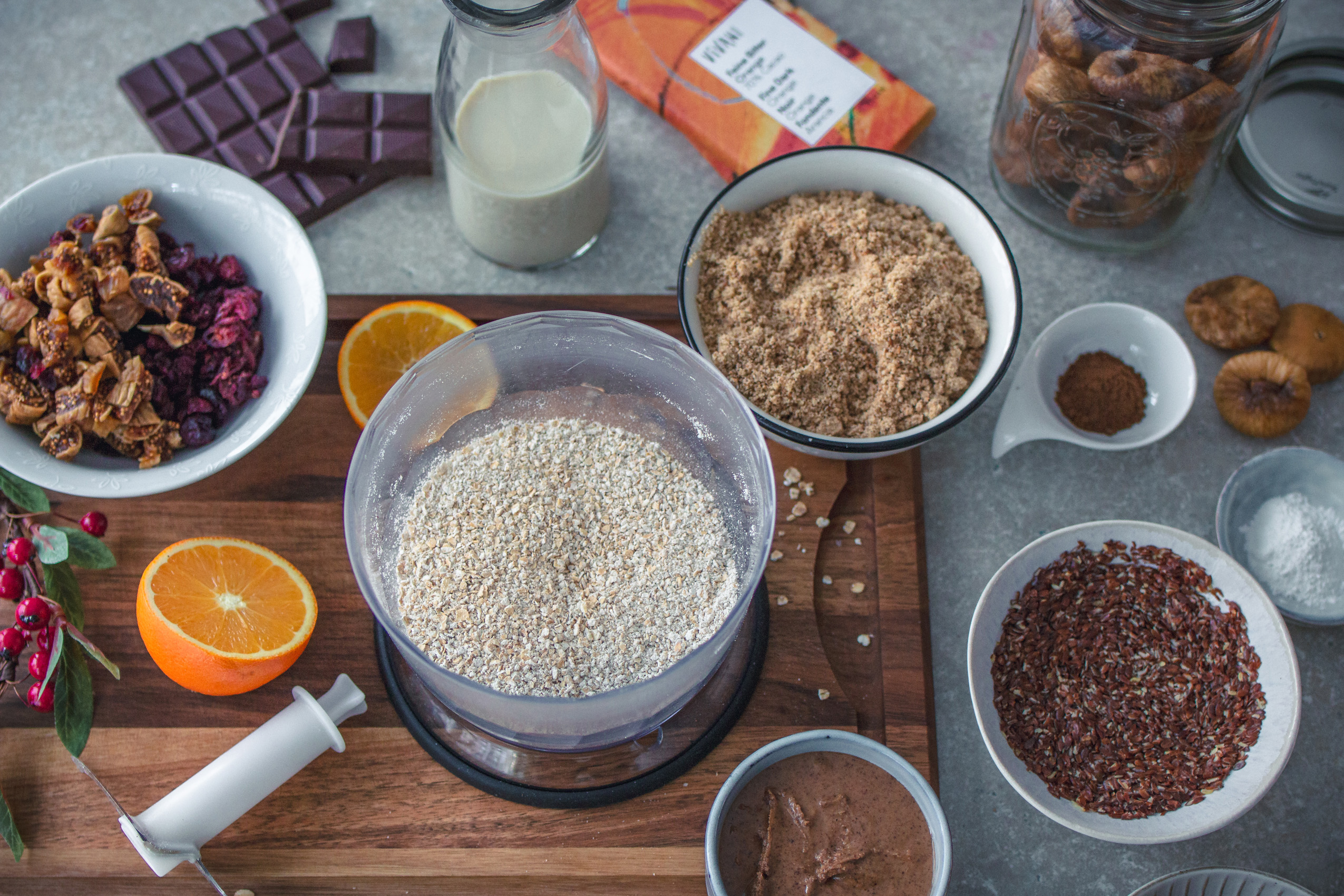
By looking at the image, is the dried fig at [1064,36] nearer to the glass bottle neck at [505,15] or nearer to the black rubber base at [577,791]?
the glass bottle neck at [505,15]

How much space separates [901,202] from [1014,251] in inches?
10.7

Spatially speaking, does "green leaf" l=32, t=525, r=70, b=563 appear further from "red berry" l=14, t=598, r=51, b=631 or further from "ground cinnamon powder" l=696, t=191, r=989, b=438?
"ground cinnamon powder" l=696, t=191, r=989, b=438

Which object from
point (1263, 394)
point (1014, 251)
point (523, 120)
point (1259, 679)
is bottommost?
point (1259, 679)

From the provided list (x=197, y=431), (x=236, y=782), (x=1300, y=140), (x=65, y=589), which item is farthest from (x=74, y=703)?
(x=1300, y=140)

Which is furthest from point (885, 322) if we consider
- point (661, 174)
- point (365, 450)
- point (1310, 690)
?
point (1310, 690)

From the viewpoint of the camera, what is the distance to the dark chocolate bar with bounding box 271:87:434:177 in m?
1.48

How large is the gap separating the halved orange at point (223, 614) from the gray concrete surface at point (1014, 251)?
496 mm

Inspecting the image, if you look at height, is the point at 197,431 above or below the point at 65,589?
above

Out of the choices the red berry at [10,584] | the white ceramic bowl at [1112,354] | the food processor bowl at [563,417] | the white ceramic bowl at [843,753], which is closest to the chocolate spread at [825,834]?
the white ceramic bowl at [843,753]

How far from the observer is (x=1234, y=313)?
1442mm

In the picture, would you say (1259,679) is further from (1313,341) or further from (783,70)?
(783,70)

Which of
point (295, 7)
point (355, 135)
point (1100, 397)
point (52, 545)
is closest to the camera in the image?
point (52, 545)

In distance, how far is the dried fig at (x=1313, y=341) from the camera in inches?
56.0

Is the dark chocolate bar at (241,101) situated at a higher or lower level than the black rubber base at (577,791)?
higher
